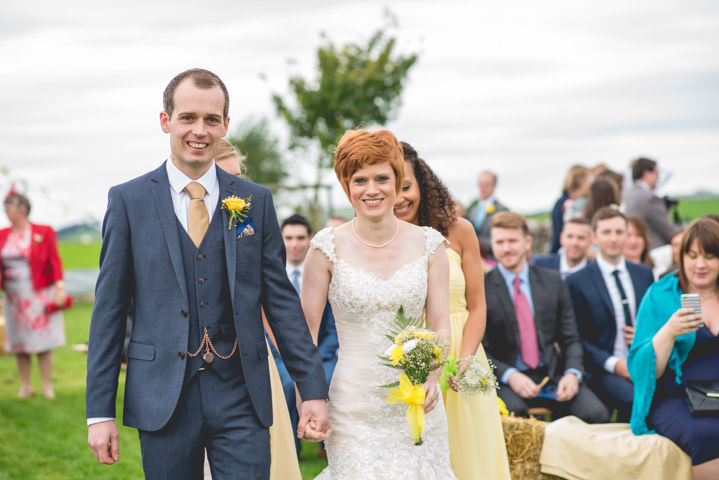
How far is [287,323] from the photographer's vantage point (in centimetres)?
324

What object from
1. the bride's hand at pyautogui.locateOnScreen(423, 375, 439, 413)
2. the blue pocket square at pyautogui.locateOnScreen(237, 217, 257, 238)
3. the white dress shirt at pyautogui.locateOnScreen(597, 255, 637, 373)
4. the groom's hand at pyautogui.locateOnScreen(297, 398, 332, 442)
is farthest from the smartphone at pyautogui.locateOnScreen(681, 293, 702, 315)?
the blue pocket square at pyautogui.locateOnScreen(237, 217, 257, 238)

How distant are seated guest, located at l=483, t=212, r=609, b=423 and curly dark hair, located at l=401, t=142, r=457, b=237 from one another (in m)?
1.76

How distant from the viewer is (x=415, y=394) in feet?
11.2

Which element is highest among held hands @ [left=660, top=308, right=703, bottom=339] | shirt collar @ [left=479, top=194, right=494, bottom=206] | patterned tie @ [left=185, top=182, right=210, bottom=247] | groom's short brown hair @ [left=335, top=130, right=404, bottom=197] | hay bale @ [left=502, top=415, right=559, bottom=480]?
Result: shirt collar @ [left=479, top=194, right=494, bottom=206]

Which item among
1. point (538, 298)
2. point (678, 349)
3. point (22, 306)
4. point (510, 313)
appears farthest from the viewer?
point (22, 306)

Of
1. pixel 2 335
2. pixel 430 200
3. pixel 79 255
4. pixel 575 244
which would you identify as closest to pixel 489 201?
pixel 575 244

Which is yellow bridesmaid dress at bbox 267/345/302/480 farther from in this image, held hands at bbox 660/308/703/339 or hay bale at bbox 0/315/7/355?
hay bale at bbox 0/315/7/355

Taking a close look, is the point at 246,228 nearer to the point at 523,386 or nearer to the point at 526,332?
the point at 523,386

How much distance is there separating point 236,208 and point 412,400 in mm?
1195

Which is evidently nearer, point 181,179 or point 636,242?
point 181,179

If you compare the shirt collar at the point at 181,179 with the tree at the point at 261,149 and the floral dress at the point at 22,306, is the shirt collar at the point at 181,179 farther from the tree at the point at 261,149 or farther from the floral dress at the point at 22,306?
the tree at the point at 261,149

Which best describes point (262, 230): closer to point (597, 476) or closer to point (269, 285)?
point (269, 285)

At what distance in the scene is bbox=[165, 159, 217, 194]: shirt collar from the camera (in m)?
3.14

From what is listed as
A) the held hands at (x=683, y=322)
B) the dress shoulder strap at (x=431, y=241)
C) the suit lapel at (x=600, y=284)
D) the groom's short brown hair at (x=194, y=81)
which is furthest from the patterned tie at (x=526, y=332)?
the groom's short brown hair at (x=194, y=81)
